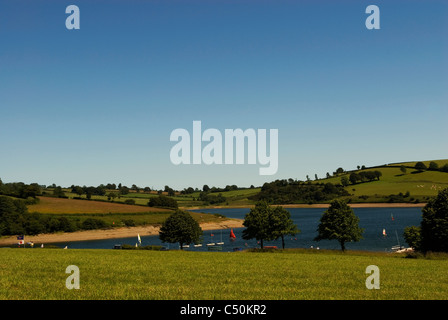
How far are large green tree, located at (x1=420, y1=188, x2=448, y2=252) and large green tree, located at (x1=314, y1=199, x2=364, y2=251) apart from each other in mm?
15628

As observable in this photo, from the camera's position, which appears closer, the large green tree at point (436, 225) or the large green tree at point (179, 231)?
the large green tree at point (436, 225)

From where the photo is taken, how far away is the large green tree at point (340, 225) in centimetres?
8694

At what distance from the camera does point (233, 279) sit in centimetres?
2469

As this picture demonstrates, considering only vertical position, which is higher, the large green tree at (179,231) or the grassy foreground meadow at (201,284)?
the grassy foreground meadow at (201,284)

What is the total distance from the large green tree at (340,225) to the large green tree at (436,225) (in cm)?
1563

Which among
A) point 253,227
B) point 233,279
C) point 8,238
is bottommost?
point 8,238

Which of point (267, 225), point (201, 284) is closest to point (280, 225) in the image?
point (267, 225)

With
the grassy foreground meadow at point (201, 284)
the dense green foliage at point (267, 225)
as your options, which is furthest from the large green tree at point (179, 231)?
the grassy foreground meadow at point (201, 284)

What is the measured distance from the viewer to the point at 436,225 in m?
70.9

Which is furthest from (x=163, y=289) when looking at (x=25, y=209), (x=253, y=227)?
(x=25, y=209)

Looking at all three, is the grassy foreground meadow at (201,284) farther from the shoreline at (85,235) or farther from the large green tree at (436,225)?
the shoreline at (85,235)

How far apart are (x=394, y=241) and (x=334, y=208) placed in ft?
173

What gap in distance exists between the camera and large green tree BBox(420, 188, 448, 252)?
231 ft
